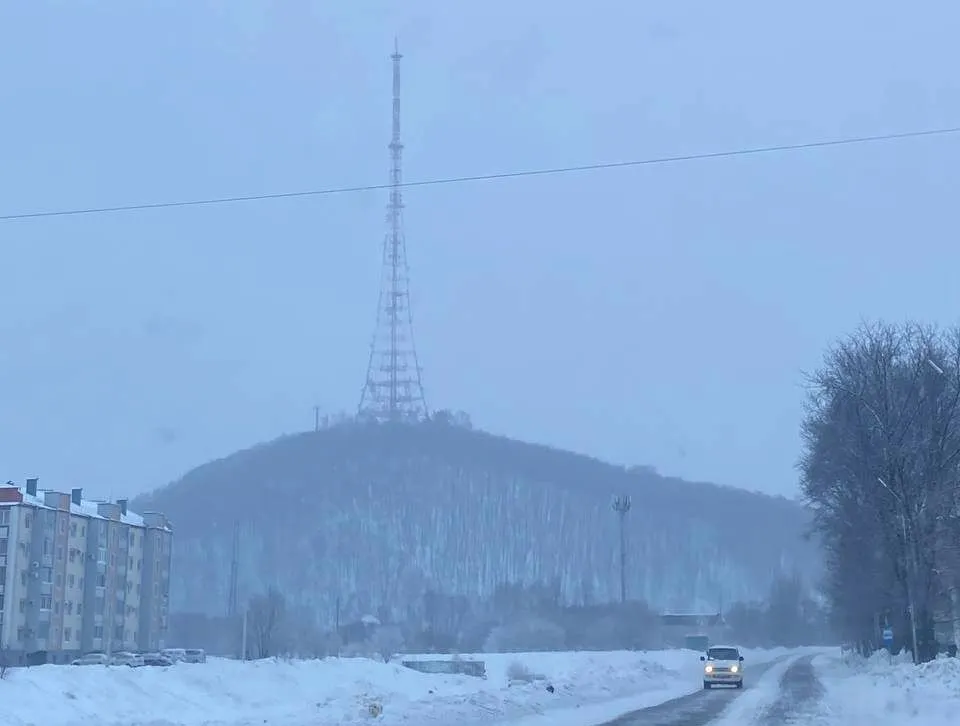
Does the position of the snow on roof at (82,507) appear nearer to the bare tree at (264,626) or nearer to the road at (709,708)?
the bare tree at (264,626)

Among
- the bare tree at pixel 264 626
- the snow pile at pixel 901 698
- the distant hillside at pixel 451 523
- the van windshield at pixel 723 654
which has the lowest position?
the snow pile at pixel 901 698

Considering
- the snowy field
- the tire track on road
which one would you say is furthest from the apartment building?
the tire track on road

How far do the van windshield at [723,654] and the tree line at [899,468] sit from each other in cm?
658

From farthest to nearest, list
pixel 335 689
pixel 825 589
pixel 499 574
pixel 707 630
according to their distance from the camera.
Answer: pixel 499 574 → pixel 707 630 → pixel 825 589 → pixel 335 689

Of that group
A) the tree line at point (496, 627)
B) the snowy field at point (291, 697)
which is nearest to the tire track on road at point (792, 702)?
the snowy field at point (291, 697)

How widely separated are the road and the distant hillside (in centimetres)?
11988

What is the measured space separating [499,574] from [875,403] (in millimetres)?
132110

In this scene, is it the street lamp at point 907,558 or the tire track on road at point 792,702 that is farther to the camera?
the street lamp at point 907,558

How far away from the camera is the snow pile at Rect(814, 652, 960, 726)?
2614cm

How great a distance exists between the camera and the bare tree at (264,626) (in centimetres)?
7494

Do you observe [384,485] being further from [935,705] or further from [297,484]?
[935,705]

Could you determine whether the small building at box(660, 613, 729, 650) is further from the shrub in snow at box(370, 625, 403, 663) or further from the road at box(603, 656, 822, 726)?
the road at box(603, 656, 822, 726)

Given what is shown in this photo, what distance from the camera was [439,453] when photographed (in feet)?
623

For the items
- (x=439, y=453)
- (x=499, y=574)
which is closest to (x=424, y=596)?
(x=499, y=574)
